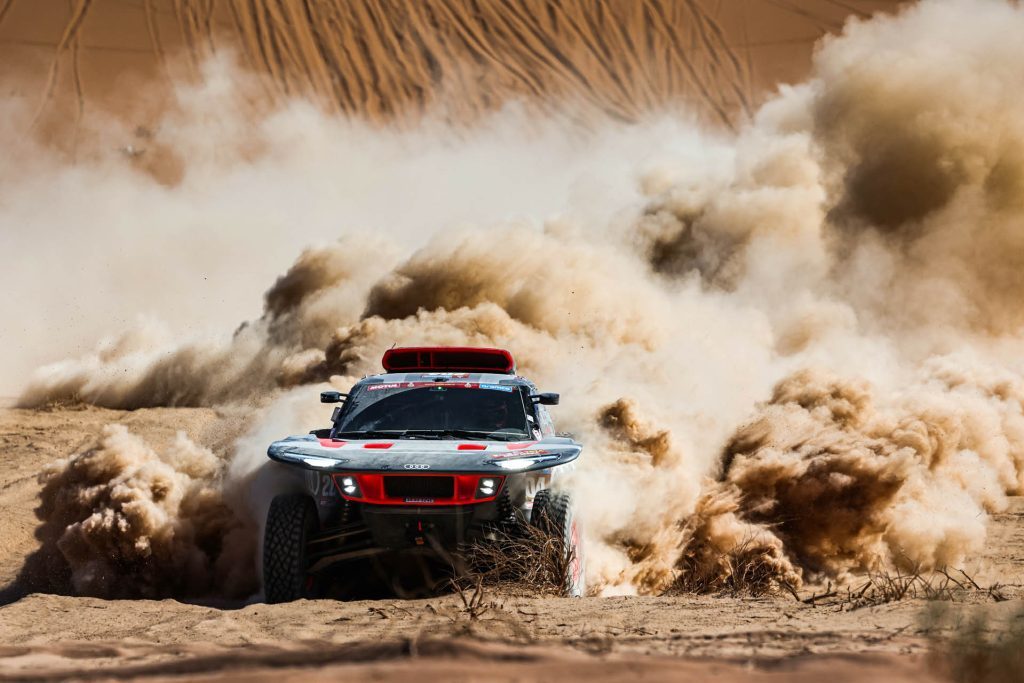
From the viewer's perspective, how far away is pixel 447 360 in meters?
7.96

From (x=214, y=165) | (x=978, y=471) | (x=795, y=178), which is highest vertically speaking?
(x=214, y=165)

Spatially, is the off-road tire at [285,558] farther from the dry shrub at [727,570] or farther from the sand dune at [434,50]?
the sand dune at [434,50]

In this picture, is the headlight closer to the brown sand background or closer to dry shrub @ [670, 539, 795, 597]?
the brown sand background

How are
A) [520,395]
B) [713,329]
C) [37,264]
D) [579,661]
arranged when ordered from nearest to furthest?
[579,661], [520,395], [713,329], [37,264]

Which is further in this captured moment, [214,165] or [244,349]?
[214,165]

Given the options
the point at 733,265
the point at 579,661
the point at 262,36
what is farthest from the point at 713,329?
the point at 262,36

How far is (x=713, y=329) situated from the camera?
1616 cm

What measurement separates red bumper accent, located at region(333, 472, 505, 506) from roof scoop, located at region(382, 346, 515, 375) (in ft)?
6.58

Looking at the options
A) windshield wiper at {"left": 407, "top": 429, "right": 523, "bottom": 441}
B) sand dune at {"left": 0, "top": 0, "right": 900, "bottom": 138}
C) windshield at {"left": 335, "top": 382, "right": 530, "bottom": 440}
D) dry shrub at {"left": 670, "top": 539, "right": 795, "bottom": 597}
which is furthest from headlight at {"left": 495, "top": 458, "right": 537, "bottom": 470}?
sand dune at {"left": 0, "top": 0, "right": 900, "bottom": 138}

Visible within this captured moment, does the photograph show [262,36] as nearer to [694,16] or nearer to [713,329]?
[694,16]

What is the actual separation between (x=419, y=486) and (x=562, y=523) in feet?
2.80

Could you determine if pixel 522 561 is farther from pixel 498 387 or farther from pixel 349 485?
pixel 498 387

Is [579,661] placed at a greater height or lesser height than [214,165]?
lesser

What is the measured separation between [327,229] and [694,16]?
→ 19.4 m
